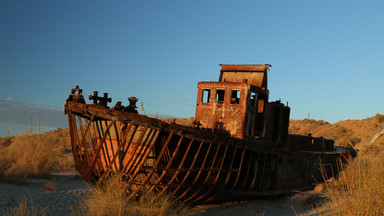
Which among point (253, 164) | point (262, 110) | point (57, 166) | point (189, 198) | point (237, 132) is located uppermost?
point (262, 110)

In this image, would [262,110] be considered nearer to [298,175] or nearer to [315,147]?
[298,175]

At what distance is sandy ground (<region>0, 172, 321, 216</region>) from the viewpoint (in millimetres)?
10133

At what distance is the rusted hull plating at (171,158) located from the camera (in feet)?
27.2

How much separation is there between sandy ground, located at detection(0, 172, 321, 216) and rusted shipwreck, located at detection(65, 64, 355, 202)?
46cm

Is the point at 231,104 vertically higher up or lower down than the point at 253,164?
higher up

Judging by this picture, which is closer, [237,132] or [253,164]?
[237,132]

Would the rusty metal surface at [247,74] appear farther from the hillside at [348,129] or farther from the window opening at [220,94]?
the hillside at [348,129]

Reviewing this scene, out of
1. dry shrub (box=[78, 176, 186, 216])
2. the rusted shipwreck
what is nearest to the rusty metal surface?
the rusted shipwreck

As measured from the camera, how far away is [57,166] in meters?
19.5

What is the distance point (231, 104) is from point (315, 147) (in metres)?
7.22

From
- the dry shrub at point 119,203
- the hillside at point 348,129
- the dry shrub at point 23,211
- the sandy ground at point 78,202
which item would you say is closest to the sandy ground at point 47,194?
the sandy ground at point 78,202

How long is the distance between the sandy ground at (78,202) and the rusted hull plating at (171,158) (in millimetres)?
456

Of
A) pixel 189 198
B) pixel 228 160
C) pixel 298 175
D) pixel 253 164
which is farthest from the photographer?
pixel 298 175

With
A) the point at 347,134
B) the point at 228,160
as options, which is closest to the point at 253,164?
the point at 228,160
